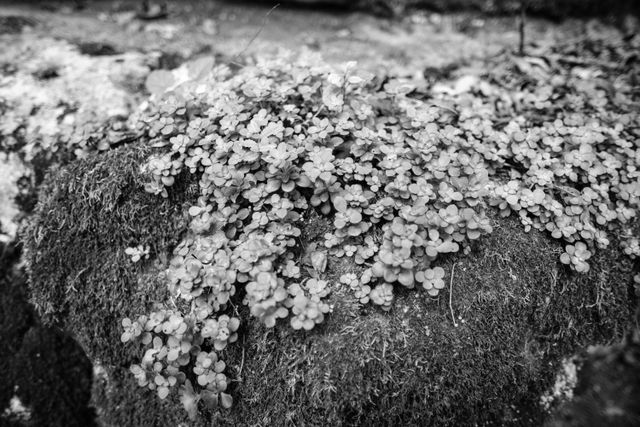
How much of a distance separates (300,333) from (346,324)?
0.75 ft

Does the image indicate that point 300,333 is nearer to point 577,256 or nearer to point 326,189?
point 326,189

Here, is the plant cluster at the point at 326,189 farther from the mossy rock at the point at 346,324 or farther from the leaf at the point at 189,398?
the mossy rock at the point at 346,324

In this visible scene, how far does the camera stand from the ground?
6.45ft

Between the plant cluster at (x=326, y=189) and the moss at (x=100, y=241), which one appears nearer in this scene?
the plant cluster at (x=326, y=189)

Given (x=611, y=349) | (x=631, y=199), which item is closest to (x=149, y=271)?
(x=611, y=349)

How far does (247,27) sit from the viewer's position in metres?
4.56

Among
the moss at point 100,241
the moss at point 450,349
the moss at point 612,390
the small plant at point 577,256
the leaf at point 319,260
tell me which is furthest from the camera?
the moss at point 100,241

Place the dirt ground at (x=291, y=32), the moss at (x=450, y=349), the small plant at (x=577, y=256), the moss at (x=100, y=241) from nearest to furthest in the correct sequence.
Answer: the moss at (x=450, y=349) → the small plant at (x=577, y=256) → the moss at (x=100, y=241) → the dirt ground at (x=291, y=32)

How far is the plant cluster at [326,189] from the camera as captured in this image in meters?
1.99

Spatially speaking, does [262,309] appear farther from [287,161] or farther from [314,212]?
[287,161]

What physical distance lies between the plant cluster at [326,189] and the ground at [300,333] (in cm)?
14

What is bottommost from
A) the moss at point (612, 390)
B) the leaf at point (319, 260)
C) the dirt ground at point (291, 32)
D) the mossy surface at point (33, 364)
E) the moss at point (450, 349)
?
the mossy surface at point (33, 364)

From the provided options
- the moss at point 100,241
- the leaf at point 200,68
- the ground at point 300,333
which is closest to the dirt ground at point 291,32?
the ground at point 300,333

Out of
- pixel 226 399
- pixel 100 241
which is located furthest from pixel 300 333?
pixel 100 241
